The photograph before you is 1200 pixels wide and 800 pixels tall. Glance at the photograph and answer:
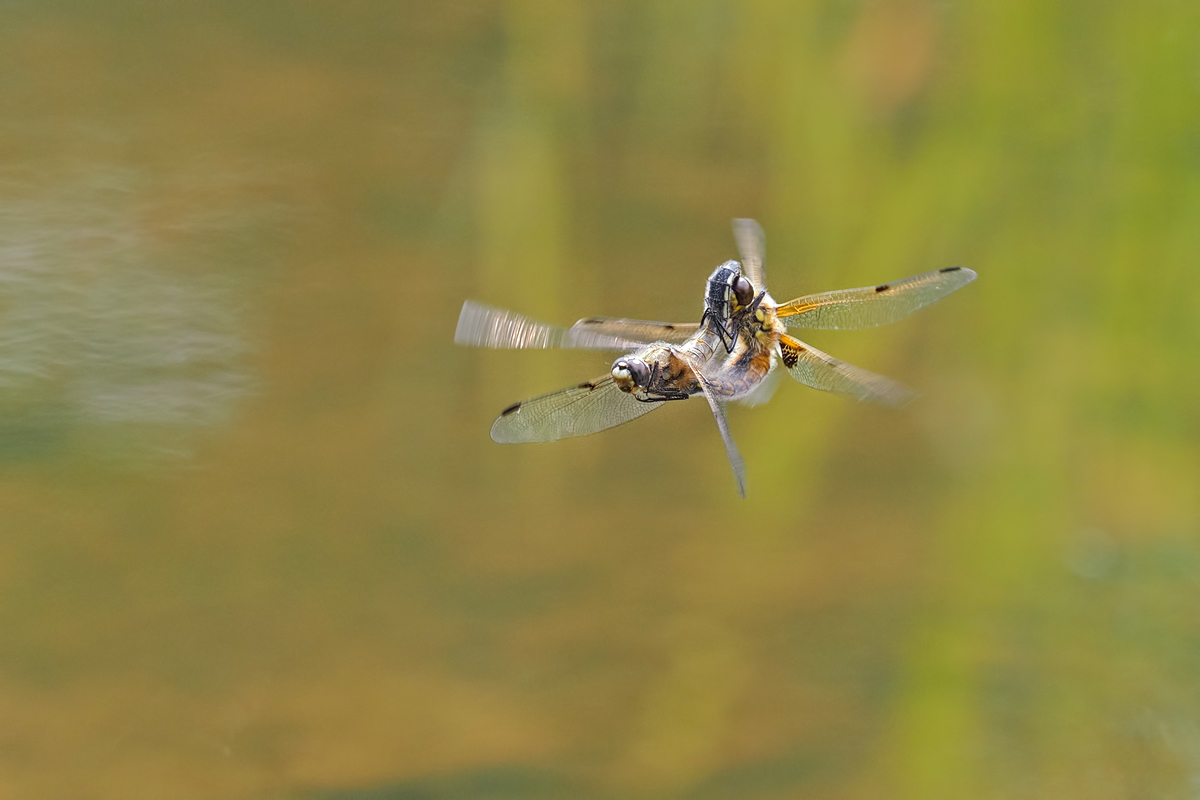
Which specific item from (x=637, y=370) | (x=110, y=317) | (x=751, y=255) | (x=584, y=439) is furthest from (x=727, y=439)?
(x=110, y=317)

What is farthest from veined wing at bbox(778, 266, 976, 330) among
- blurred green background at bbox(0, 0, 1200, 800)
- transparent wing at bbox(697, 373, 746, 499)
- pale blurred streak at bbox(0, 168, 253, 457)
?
pale blurred streak at bbox(0, 168, 253, 457)

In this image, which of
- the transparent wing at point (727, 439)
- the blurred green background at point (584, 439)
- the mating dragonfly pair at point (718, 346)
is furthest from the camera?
the blurred green background at point (584, 439)

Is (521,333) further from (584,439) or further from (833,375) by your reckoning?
(584,439)

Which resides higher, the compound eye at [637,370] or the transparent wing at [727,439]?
the compound eye at [637,370]

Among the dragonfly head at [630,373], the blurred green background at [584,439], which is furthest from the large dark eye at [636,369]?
the blurred green background at [584,439]

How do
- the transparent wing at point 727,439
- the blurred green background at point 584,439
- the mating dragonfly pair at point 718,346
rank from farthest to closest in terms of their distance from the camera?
the blurred green background at point 584,439
the mating dragonfly pair at point 718,346
the transparent wing at point 727,439

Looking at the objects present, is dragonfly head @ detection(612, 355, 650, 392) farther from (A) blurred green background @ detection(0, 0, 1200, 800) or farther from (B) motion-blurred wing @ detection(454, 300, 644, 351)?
(A) blurred green background @ detection(0, 0, 1200, 800)

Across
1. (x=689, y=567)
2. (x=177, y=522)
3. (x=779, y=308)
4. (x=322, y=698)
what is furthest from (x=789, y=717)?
(x=177, y=522)

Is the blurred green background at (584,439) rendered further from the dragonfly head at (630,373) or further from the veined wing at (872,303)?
the dragonfly head at (630,373)

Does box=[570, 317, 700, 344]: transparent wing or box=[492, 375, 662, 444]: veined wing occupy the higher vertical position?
box=[570, 317, 700, 344]: transparent wing
